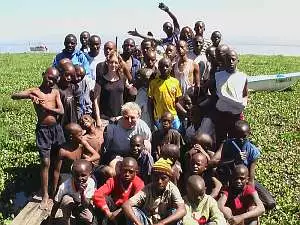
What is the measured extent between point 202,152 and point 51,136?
217 cm

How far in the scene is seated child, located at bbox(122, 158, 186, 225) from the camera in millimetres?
5848

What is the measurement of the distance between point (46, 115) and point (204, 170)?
7.75 ft

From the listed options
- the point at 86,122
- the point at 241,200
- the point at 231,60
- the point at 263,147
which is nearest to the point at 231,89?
the point at 231,60

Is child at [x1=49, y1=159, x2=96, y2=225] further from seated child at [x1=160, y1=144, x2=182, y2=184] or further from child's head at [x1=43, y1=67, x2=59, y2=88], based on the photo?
child's head at [x1=43, y1=67, x2=59, y2=88]

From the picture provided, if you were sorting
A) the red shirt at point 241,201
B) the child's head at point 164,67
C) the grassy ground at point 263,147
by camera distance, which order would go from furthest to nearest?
the grassy ground at point 263,147, the child's head at point 164,67, the red shirt at point 241,201

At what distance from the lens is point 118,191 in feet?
20.7

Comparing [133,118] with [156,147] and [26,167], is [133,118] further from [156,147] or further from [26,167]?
[26,167]

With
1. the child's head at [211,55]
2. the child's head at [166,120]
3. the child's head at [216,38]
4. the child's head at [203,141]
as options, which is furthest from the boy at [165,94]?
the child's head at [216,38]

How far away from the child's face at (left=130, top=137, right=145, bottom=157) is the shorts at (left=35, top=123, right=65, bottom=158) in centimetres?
122

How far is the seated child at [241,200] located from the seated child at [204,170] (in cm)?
20

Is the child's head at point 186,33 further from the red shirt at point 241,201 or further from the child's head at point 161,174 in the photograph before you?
the child's head at point 161,174

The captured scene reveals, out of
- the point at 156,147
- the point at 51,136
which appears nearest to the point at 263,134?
the point at 156,147

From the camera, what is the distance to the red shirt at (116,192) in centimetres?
620

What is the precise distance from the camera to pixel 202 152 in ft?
23.0
